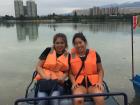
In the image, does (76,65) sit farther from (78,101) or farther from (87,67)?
(78,101)

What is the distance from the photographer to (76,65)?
6.07 metres

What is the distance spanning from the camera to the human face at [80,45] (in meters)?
5.97

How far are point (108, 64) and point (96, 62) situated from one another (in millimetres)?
7674

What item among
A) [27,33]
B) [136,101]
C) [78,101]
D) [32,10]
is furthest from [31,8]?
[78,101]

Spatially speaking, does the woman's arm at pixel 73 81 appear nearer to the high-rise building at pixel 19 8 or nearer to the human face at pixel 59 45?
the human face at pixel 59 45

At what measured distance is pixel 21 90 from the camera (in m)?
10.1

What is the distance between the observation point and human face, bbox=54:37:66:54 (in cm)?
611

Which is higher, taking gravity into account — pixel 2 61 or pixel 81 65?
pixel 81 65

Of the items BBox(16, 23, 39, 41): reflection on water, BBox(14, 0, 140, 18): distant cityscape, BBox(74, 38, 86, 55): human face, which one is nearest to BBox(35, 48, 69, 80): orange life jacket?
BBox(74, 38, 86, 55): human face

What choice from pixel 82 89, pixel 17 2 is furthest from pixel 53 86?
pixel 17 2

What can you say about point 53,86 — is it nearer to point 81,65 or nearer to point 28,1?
point 81,65

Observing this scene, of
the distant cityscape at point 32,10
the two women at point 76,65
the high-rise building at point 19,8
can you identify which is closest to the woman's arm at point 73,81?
the two women at point 76,65

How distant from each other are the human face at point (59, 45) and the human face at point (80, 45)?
0.21 m

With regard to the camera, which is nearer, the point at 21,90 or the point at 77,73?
the point at 77,73
